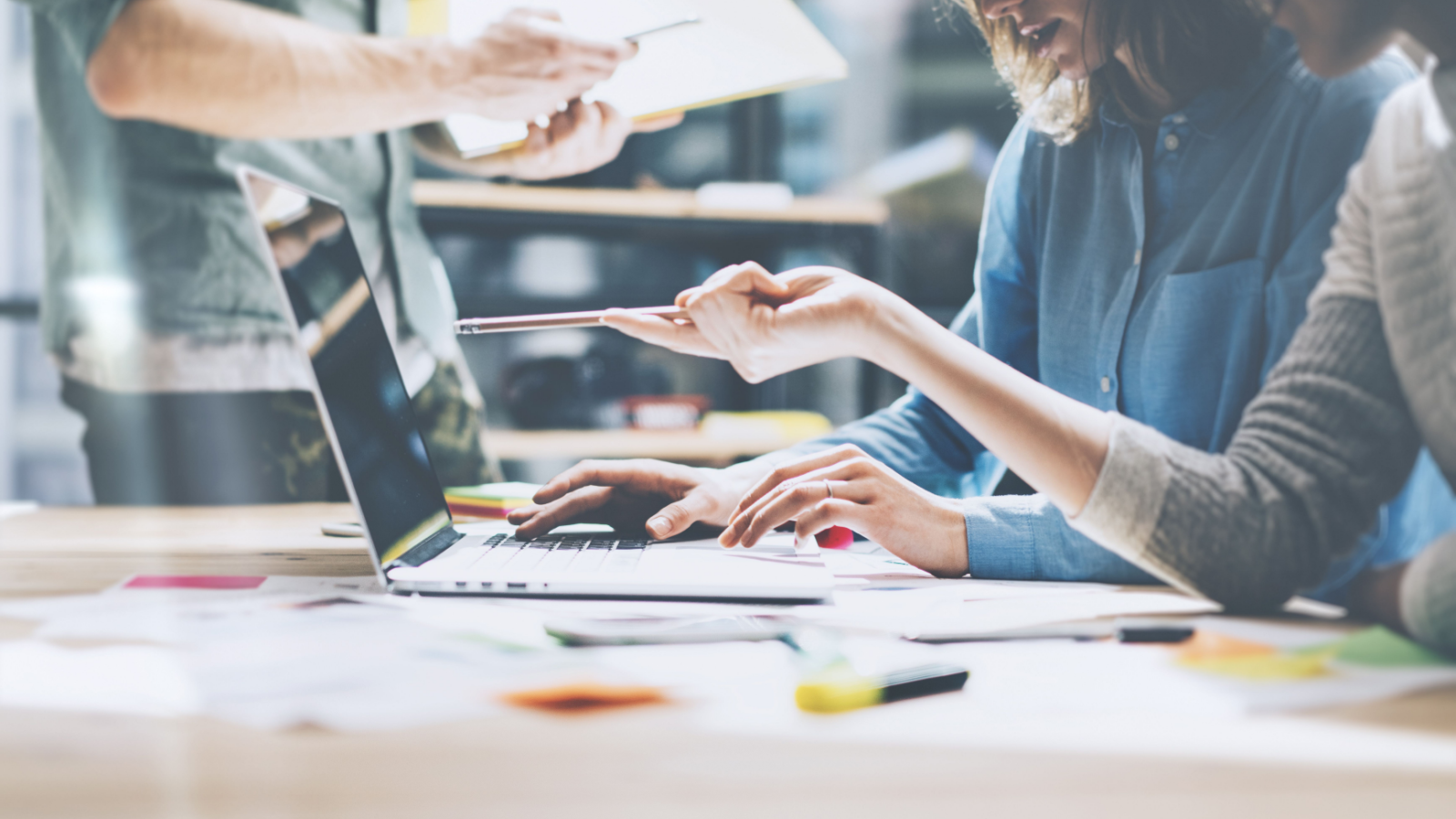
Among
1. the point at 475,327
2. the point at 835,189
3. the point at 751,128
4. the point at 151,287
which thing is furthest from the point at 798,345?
the point at 751,128

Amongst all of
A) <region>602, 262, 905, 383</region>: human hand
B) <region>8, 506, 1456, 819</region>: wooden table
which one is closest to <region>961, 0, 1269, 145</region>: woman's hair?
<region>602, 262, 905, 383</region>: human hand

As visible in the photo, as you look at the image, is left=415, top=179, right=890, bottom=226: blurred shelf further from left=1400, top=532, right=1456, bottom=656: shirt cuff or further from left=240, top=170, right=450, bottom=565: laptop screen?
left=1400, top=532, right=1456, bottom=656: shirt cuff

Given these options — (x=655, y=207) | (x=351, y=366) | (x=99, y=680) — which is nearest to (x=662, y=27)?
(x=351, y=366)

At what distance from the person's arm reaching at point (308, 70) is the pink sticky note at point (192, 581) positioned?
392 millimetres

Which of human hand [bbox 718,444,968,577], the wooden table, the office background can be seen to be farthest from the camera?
the office background

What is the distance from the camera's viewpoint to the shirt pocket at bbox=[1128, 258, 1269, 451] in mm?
588

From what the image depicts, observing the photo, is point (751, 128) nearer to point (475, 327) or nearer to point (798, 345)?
point (475, 327)

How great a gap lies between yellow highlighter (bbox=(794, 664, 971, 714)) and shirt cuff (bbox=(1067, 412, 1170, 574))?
0.18 m

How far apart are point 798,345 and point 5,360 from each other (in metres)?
2.08

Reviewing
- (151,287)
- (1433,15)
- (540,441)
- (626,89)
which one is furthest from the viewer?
(540,441)

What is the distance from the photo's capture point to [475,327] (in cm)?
75

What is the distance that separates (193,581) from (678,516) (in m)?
0.35

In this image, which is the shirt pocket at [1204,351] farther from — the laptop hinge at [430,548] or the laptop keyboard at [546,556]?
the laptop hinge at [430,548]

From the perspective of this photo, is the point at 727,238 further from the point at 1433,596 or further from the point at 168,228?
the point at 1433,596
